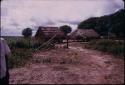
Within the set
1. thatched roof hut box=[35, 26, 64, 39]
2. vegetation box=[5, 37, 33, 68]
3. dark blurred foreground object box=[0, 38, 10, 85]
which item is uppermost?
thatched roof hut box=[35, 26, 64, 39]

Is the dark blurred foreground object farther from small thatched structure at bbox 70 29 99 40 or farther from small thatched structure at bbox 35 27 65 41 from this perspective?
small thatched structure at bbox 70 29 99 40

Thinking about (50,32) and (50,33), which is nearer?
(50,33)

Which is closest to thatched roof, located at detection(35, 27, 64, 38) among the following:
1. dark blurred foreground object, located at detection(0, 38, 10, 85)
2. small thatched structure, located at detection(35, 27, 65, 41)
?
small thatched structure, located at detection(35, 27, 65, 41)

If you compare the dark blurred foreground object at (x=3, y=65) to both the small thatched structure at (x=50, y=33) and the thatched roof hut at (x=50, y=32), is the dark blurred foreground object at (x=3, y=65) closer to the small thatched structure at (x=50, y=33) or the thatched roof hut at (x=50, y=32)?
the small thatched structure at (x=50, y=33)

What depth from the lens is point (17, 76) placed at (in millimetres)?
8078

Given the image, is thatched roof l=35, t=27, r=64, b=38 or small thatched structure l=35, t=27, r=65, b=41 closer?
small thatched structure l=35, t=27, r=65, b=41

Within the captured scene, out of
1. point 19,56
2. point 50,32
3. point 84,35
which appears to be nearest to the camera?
point 19,56

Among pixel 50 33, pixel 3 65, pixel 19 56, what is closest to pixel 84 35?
pixel 50 33

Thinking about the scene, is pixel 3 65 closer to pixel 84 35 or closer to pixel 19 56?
pixel 19 56

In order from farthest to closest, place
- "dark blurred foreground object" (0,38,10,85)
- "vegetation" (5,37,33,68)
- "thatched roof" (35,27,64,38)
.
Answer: "thatched roof" (35,27,64,38) → "vegetation" (5,37,33,68) → "dark blurred foreground object" (0,38,10,85)

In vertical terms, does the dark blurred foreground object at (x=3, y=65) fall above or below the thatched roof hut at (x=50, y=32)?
below

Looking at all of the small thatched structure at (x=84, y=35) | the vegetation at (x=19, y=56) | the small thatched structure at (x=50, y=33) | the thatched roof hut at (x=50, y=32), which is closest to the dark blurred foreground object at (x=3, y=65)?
the vegetation at (x=19, y=56)

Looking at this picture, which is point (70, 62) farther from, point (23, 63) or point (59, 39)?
point (59, 39)

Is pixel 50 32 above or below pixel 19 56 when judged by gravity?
above
